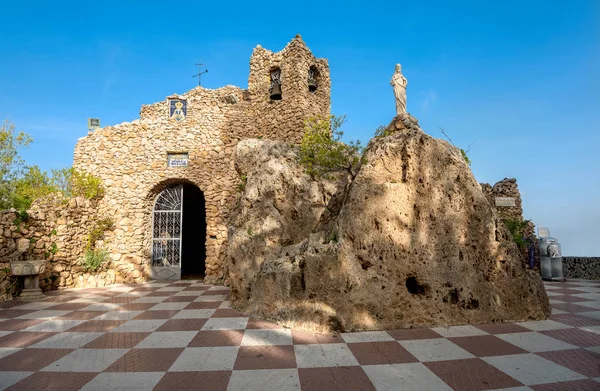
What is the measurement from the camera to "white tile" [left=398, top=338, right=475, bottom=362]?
3439mm

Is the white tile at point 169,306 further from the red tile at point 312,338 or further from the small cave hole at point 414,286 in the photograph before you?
the small cave hole at point 414,286

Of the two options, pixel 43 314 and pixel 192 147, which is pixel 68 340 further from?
pixel 192 147

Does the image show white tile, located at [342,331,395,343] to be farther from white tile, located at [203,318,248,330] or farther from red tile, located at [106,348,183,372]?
red tile, located at [106,348,183,372]

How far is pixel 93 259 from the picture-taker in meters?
9.55

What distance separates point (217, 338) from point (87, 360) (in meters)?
1.53

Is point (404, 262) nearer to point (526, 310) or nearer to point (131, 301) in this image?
point (526, 310)

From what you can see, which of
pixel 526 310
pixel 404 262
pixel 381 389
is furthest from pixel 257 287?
pixel 526 310

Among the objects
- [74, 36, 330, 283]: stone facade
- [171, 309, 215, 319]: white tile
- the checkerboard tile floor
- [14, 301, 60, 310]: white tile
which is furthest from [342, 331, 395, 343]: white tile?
[74, 36, 330, 283]: stone facade

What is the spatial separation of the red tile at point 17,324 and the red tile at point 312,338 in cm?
462

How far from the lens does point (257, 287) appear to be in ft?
17.6

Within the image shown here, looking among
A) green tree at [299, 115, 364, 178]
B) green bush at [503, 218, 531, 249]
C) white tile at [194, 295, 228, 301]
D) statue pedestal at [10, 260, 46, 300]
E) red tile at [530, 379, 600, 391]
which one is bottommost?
white tile at [194, 295, 228, 301]

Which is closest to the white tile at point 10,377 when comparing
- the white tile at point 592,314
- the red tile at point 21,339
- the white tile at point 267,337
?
the red tile at point 21,339

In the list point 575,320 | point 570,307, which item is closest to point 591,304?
point 570,307

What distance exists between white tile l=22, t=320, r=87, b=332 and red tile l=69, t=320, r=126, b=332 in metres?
0.15
